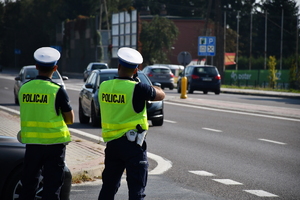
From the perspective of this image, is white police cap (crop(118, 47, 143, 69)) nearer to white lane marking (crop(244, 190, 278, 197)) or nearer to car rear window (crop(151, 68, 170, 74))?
white lane marking (crop(244, 190, 278, 197))

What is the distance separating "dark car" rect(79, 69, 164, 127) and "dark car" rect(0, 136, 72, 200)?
9.58 meters

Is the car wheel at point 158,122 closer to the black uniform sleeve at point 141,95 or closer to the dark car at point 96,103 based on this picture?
the dark car at point 96,103

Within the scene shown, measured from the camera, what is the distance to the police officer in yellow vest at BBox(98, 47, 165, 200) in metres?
5.43

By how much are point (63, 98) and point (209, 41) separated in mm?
41056

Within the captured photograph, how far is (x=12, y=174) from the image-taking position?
631 centimetres

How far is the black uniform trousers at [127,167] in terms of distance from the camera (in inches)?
Result: 213

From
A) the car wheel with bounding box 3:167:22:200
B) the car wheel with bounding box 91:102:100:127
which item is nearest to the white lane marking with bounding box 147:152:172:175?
the car wheel with bounding box 3:167:22:200

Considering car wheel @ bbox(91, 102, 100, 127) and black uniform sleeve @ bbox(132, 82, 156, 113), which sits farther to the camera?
car wheel @ bbox(91, 102, 100, 127)

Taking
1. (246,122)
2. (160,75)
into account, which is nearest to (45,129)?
(246,122)

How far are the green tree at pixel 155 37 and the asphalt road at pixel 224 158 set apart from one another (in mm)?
52515

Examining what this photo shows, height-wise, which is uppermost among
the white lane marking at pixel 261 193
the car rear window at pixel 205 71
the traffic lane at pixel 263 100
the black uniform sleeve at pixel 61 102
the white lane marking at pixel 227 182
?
the black uniform sleeve at pixel 61 102

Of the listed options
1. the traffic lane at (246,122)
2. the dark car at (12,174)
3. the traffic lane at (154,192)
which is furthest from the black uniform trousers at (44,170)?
the traffic lane at (246,122)

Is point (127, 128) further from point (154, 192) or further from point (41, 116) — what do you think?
point (154, 192)

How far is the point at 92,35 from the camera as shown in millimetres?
86938
